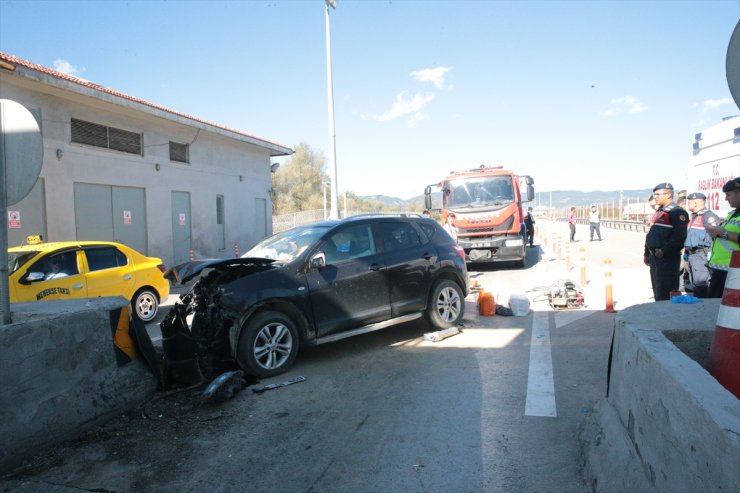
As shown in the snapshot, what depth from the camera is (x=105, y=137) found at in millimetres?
14492

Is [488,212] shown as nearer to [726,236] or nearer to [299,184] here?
[726,236]

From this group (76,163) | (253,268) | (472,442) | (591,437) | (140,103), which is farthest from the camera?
(140,103)

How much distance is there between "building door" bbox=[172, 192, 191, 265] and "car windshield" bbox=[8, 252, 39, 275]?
957cm

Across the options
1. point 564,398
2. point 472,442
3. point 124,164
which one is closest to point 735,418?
point 472,442

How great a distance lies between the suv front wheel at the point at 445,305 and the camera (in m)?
6.95

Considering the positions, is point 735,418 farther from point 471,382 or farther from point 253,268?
point 253,268

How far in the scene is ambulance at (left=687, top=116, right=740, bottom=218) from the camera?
7.61 meters

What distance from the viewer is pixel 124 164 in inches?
589

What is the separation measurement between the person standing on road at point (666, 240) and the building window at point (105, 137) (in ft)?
45.4

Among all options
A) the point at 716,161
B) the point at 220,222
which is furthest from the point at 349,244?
the point at 220,222

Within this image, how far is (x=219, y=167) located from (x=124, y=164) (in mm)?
5038

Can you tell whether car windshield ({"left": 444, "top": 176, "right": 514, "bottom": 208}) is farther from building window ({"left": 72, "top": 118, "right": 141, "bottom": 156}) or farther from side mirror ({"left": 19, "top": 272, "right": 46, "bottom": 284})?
side mirror ({"left": 19, "top": 272, "right": 46, "bottom": 284})

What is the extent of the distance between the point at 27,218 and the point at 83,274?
560 cm

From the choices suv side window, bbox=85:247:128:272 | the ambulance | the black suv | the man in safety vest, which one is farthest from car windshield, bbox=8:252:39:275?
the ambulance
